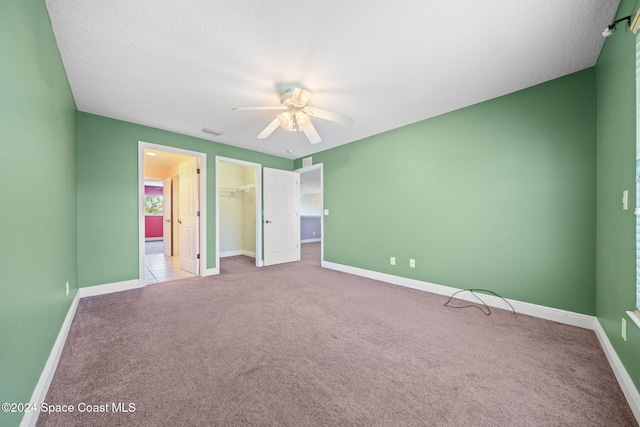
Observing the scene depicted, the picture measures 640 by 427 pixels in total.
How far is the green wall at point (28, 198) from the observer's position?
999 mm

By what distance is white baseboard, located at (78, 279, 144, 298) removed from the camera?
9.96ft

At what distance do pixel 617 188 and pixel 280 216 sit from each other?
4.64 meters

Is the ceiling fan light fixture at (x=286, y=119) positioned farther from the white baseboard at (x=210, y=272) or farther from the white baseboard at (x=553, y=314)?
the white baseboard at (x=210, y=272)

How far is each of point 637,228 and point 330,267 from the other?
12.7 feet

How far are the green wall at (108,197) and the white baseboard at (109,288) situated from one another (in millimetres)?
58

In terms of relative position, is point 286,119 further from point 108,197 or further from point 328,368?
point 108,197

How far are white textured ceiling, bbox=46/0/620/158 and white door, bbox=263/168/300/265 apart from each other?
Answer: 2228 millimetres

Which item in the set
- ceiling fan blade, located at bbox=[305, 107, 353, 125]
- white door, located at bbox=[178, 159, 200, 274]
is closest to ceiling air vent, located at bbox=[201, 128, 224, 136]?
white door, located at bbox=[178, 159, 200, 274]

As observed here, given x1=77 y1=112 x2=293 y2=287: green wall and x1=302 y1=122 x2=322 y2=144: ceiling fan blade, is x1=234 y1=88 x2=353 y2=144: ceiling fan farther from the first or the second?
x1=77 y1=112 x2=293 y2=287: green wall

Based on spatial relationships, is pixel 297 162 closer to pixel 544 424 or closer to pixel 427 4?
pixel 427 4

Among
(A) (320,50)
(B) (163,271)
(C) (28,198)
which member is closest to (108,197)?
(B) (163,271)

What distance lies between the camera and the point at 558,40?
1851 millimetres

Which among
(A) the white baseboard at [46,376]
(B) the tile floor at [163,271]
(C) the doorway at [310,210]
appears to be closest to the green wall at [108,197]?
(B) the tile floor at [163,271]

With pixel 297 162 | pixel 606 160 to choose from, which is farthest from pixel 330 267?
pixel 606 160
